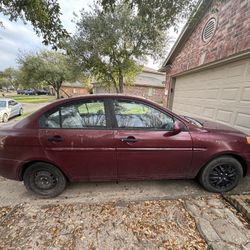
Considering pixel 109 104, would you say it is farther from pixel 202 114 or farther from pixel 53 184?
pixel 202 114

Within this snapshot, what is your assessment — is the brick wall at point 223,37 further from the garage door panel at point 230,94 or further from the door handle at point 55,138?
the door handle at point 55,138

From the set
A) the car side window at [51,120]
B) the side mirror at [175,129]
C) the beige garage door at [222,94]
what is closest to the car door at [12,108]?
the car side window at [51,120]

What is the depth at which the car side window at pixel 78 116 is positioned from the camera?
A: 99.7 inches

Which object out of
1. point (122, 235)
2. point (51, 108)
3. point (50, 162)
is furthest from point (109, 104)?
point (122, 235)

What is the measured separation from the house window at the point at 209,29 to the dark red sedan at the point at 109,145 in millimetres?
4436

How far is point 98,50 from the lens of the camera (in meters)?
11.2

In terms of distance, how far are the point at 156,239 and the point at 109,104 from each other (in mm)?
1918

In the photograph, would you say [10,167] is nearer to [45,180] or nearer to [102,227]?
[45,180]

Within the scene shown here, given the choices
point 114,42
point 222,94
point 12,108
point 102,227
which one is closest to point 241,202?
point 102,227

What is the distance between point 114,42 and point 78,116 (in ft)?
32.3

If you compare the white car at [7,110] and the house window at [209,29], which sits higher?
the house window at [209,29]

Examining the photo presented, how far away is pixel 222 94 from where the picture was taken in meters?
4.97

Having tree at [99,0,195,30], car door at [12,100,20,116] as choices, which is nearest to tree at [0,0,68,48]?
tree at [99,0,195,30]

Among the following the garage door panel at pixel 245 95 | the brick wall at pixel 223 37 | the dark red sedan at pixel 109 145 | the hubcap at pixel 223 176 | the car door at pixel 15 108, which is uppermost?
the brick wall at pixel 223 37
